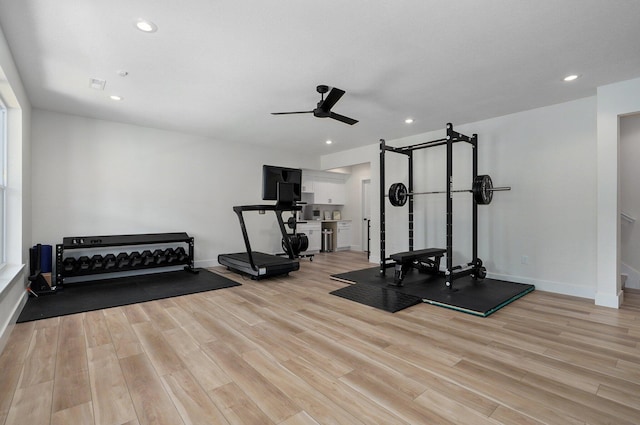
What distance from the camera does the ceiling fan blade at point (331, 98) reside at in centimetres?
319

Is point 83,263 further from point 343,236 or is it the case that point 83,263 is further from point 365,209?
point 365,209

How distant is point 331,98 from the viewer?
333 cm

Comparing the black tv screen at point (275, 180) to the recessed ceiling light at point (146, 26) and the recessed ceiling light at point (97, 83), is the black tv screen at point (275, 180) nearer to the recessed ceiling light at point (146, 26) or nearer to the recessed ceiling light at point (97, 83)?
the recessed ceiling light at point (97, 83)

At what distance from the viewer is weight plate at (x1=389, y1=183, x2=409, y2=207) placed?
5.00 m

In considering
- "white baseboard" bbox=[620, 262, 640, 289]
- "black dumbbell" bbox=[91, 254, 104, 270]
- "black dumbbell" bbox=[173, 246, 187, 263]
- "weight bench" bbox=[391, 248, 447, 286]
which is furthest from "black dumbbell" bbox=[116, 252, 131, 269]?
"white baseboard" bbox=[620, 262, 640, 289]

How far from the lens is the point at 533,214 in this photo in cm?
432

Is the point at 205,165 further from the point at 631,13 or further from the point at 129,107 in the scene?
the point at 631,13

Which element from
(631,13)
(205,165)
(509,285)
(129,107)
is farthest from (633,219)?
(129,107)

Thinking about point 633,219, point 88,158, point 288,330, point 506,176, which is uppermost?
point 88,158

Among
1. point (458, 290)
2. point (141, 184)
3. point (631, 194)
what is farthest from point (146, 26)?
point (631, 194)

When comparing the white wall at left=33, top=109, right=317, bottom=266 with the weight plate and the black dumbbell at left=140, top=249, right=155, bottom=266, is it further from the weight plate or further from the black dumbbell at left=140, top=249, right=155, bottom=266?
the weight plate

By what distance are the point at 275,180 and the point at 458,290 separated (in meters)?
3.08

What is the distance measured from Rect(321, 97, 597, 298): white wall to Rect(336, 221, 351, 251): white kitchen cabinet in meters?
3.33

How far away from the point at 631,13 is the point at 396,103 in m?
2.25
